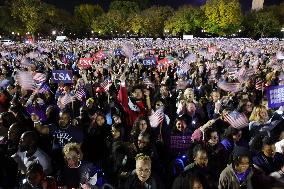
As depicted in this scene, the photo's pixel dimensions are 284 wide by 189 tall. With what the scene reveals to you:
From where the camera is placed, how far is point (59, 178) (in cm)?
527

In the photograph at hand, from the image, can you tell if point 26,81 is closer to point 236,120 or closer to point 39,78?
point 39,78

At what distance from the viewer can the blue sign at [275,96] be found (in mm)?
8500

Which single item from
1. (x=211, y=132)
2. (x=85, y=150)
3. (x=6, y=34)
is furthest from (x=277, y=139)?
(x=6, y=34)

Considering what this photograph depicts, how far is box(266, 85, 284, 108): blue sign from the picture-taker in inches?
335

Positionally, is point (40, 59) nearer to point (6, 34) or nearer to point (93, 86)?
point (93, 86)

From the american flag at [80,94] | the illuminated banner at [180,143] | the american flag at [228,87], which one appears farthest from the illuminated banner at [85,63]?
the illuminated banner at [180,143]

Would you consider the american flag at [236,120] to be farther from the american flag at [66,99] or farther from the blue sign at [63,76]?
the blue sign at [63,76]

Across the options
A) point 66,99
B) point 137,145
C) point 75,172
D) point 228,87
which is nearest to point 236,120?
point 137,145

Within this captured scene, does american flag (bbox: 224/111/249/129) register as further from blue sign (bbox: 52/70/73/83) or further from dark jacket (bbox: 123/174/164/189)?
blue sign (bbox: 52/70/73/83)

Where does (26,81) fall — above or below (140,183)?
above

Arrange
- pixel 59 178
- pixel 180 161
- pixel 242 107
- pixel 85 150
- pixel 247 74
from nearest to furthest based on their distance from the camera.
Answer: pixel 59 178
pixel 180 161
pixel 85 150
pixel 242 107
pixel 247 74

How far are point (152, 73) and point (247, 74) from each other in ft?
11.6

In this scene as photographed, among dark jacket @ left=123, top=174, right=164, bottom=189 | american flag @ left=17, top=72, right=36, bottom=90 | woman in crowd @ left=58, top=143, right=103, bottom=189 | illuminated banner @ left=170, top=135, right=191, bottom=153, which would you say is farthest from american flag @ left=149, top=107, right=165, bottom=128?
american flag @ left=17, top=72, right=36, bottom=90

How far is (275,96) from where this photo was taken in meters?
8.54
